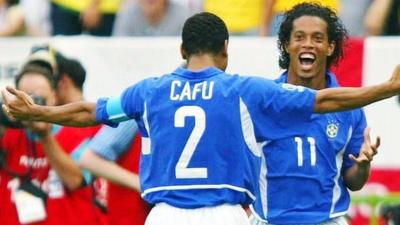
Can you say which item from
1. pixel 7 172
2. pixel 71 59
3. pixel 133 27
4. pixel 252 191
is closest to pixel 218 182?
pixel 252 191

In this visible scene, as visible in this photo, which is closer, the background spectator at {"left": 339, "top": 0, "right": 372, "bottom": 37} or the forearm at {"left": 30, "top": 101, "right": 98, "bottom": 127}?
the forearm at {"left": 30, "top": 101, "right": 98, "bottom": 127}

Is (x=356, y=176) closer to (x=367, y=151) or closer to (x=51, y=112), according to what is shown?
(x=367, y=151)

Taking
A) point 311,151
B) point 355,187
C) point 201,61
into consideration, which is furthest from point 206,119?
point 355,187

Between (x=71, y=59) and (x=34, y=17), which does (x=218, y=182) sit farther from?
(x=34, y=17)

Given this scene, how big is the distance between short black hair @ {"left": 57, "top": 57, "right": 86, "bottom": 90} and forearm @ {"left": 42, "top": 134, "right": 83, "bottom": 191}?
87 centimetres

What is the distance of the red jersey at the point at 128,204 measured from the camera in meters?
10.6

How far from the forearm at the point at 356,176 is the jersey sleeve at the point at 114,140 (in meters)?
1.62

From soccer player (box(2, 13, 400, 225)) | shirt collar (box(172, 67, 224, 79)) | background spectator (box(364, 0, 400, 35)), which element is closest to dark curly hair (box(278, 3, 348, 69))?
soccer player (box(2, 13, 400, 225))

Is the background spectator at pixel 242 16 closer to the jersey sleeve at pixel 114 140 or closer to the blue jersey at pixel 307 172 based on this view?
the jersey sleeve at pixel 114 140

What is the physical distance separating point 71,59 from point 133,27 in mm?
1755

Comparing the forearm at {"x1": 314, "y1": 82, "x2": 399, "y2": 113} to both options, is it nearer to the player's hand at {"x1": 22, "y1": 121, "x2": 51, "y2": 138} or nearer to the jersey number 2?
the jersey number 2

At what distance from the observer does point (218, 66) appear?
8.50 meters

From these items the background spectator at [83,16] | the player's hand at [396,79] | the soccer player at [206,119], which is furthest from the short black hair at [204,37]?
the background spectator at [83,16]

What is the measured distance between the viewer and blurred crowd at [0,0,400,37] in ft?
41.6
